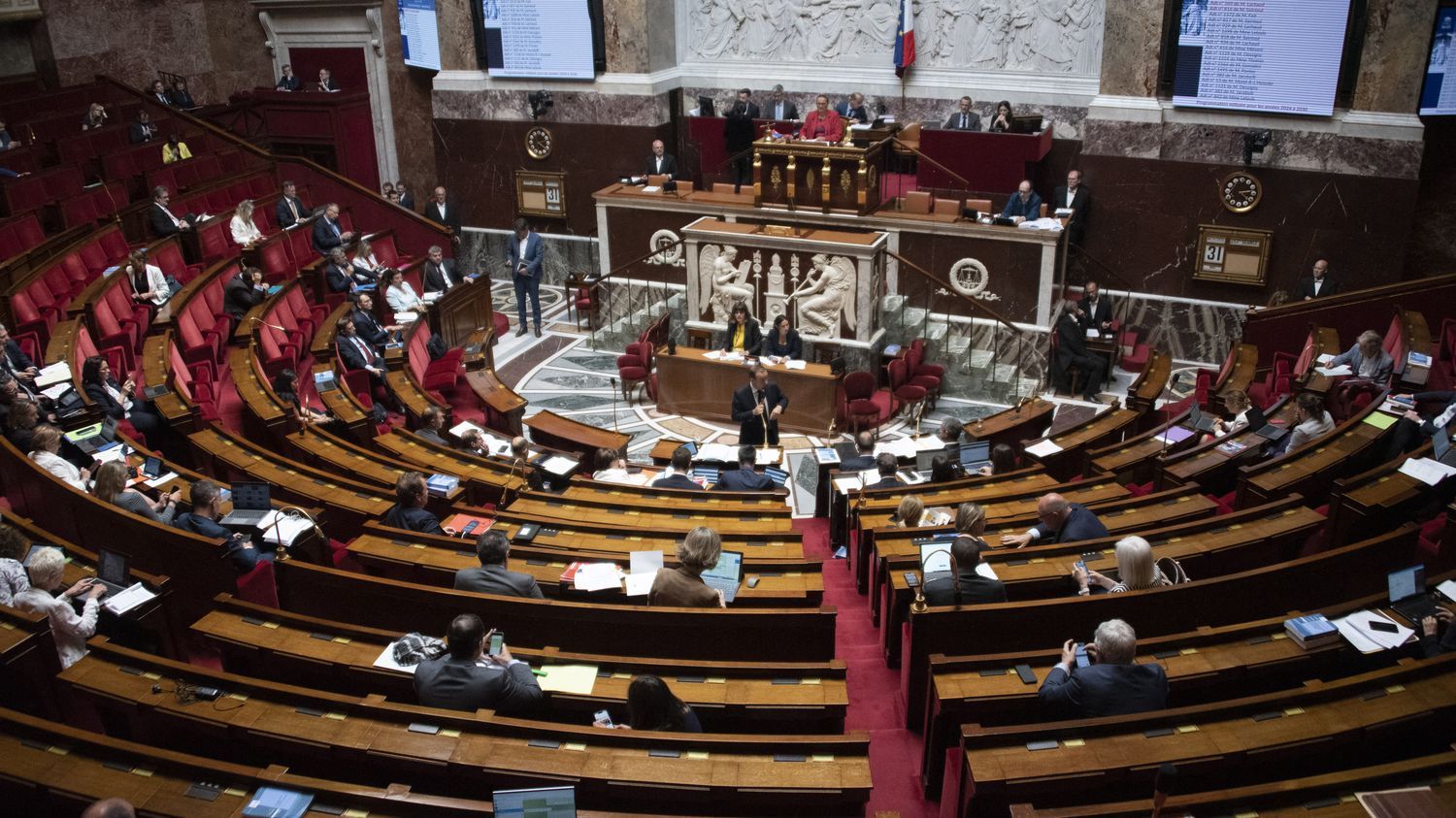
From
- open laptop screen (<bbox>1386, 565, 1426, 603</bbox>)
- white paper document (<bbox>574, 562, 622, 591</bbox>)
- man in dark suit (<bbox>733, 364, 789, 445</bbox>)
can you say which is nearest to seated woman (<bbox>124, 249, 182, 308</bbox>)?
man in dark suit (<bbox>733, 364, 789, 445</bbox>)

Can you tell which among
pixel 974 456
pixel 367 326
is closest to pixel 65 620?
pixel 974 456

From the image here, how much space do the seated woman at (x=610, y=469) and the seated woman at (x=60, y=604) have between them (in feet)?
11.4

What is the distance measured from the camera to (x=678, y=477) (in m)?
7.77

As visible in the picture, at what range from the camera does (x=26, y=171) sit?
42.7 feet

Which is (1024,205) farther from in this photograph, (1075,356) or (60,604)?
(60,604)

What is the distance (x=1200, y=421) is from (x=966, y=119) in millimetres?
6866

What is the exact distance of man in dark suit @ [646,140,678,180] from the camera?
49.6 ft

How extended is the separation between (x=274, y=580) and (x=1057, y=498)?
14.6 ft

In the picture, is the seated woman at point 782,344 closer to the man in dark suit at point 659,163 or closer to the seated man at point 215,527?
the man in dark suit at point 659,163

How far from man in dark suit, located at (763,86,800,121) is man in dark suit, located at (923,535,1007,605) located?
37.2 ft

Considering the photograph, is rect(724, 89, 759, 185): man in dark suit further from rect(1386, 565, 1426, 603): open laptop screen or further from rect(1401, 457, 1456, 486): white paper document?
rect(1386, 565, 1426, 603): open laptop screen

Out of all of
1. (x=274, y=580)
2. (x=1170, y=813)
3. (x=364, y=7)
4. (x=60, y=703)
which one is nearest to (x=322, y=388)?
(x=274, y=580)

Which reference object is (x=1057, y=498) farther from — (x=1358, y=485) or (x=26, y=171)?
(x=26, y=171)

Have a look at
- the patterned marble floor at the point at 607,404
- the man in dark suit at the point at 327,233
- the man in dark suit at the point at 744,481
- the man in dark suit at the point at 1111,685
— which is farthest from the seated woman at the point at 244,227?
the man in dark suit at the point at 1111,685
